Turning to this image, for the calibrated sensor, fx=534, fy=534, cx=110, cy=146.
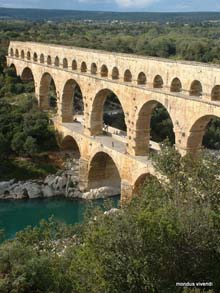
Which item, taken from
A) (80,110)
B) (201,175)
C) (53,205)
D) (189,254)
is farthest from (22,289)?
(80,110)

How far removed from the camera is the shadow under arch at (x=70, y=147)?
31266 mm

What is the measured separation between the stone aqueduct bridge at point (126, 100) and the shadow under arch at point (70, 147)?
0.15 meters

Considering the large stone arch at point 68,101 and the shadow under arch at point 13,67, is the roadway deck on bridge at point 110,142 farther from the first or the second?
the shadow under arch at point 13,67

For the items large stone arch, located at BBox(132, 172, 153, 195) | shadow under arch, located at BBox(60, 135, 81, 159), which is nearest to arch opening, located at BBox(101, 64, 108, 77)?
shadow under arch, located at BBox(60, 135, 81, 159)

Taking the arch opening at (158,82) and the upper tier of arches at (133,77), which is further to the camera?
the arch opening at (158,82)

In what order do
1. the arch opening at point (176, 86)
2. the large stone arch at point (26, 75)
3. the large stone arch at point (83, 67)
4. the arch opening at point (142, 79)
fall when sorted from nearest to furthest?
the arch opening at point (176, 86) → the arch opening at point (142, 79) → the large stone arch at point (83, 67) → the large stone arch at point (26, 75)

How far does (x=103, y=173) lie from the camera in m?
29.1

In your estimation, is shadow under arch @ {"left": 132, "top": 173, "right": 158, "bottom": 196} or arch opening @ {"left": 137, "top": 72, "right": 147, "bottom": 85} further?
arch opening @ {"left": 137, "top": 72, "right": 147, "bottom": 85}

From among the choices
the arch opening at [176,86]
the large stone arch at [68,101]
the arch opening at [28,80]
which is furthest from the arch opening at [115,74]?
the arch opening at [28,80]

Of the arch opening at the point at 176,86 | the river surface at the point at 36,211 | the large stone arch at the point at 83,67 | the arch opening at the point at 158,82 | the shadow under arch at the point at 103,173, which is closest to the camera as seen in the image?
the arch opening at the point at 176,86

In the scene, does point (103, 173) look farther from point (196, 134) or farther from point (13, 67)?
point (13, 67)

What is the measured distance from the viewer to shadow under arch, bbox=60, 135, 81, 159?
31266 mm

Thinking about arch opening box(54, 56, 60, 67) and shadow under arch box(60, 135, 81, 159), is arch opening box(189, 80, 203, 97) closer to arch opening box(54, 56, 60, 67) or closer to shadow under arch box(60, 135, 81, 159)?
shadow under arch box(60, 135, 81, 159)

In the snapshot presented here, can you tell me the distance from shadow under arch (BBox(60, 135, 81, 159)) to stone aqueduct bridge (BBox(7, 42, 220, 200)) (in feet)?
0.51
